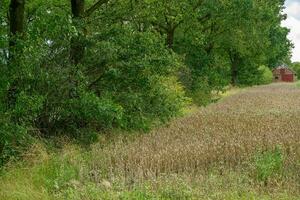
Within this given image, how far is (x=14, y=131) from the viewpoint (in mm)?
10570

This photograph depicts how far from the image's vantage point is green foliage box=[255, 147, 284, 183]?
909cm

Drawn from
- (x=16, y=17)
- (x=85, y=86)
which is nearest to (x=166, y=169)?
(x=85, y=86)

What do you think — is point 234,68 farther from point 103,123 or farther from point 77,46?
point 77,46

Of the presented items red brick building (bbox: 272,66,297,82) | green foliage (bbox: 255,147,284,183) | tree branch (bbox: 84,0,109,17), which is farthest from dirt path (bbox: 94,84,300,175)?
red brick building (bbox: 272,66,297,82)

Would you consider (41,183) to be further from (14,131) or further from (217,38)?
(217,38)

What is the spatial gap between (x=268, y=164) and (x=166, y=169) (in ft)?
6.12

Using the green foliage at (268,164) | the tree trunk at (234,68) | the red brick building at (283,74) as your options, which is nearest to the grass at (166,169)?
the green foliage at (268,164)

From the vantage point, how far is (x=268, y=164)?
9.39m

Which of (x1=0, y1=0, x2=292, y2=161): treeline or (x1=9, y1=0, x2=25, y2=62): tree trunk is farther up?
(x1=9, y1=0, x2=25, y2=62): tree trunk

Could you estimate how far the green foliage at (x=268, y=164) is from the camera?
909cm

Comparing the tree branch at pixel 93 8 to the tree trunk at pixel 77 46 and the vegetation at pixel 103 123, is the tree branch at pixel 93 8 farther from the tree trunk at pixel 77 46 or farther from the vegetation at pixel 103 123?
the tree trunk at pixel 77 46

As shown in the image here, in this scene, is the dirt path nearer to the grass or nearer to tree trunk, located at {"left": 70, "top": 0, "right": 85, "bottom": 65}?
the grass

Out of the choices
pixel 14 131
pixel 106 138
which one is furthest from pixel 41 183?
pixel 106 138

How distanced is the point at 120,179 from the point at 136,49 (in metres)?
6.06
